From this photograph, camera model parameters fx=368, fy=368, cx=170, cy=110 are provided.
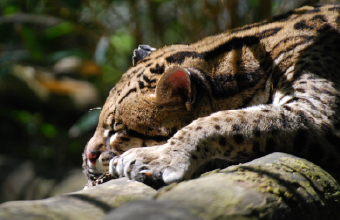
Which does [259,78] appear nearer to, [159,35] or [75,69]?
[159,35]

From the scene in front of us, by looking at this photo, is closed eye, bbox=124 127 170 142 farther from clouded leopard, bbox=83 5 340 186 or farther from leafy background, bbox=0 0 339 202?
leafy background, bbox=0 0 339 202

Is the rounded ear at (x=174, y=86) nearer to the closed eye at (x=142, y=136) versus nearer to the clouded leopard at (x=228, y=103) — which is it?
the clouded leopard at (x=228, y=103)

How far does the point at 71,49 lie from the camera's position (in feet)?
24.2

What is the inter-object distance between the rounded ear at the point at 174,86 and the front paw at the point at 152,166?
17.9 inches

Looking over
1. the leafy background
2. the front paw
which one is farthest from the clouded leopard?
the leafy background

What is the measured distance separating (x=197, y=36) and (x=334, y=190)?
4661 millimetres

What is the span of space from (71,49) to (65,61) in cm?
83

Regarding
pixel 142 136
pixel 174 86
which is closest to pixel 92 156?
pixel 142 136

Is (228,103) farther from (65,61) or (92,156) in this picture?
(65,61)

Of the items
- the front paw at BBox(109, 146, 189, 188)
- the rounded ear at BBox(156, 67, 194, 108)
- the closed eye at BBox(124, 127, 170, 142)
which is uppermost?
the rounded ear at BBox(156, 67, 194, 108)

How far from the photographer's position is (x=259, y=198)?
1272 mm

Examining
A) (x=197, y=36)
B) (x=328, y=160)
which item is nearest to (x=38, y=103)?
(x=197, y=36)

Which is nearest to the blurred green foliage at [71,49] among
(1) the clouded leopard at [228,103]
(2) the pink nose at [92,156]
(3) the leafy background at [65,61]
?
(3) the leafy background at [65,61]

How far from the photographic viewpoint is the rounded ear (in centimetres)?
226
